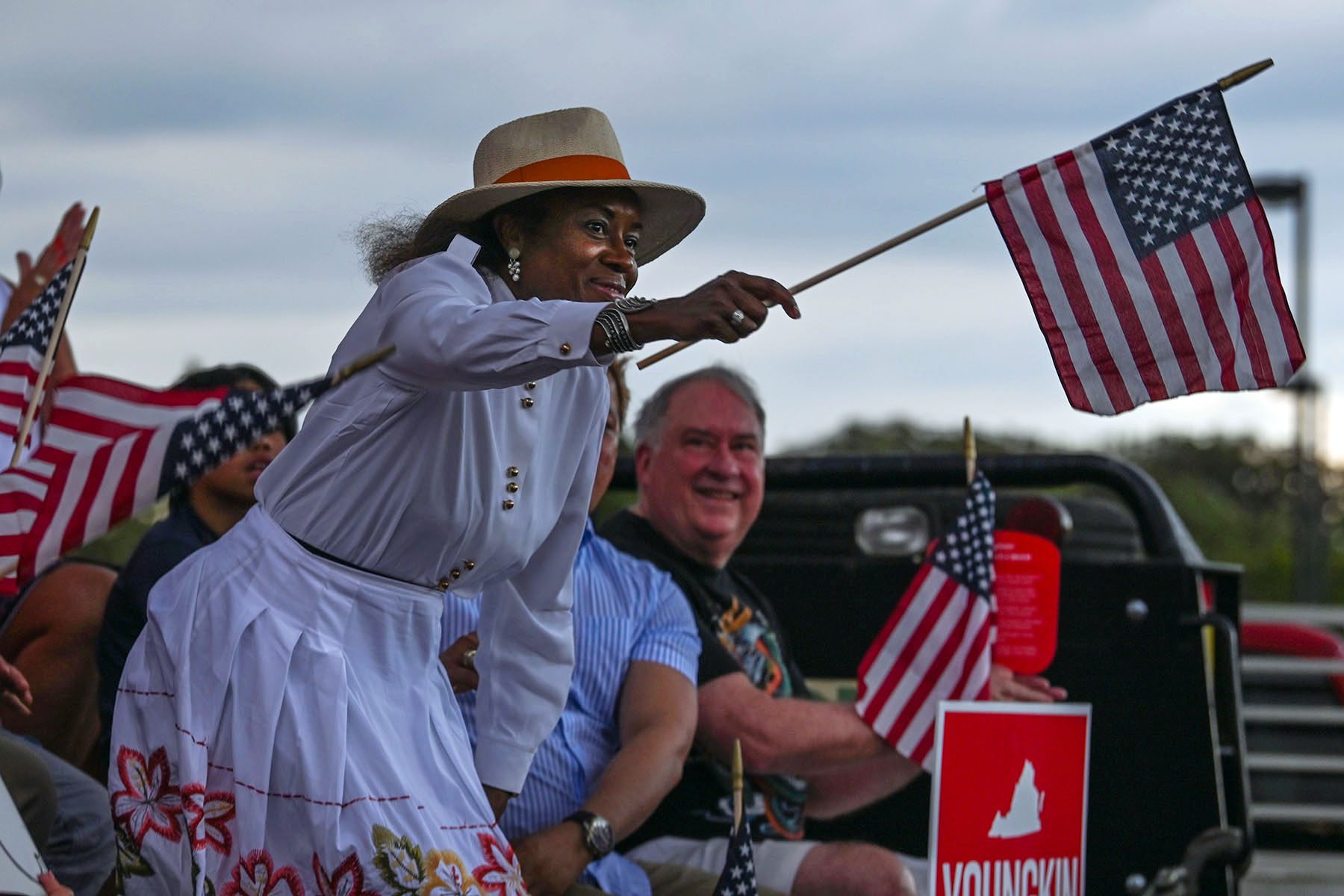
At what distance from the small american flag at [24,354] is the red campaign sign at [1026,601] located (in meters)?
2.51

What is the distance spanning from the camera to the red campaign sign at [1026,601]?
4793 millimetres

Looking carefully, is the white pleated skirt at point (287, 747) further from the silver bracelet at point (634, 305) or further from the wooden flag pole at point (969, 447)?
the wooden flag pole at point (969, 447)

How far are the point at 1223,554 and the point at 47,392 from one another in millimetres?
32559

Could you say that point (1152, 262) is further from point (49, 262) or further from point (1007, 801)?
point (49, 262)

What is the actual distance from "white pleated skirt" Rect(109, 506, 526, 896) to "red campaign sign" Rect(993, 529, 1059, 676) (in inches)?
84.1

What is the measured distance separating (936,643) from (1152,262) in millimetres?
1237

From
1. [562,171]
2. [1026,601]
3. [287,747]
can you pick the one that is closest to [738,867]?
[287,747]

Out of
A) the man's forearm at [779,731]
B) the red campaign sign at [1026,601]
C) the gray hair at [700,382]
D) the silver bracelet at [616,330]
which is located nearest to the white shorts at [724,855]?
the man's forearm at [779,731]

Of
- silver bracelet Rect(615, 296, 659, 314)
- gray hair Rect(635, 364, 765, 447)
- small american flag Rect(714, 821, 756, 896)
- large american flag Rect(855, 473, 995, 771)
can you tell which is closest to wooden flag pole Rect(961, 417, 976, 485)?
large american flag Rect(855, 473, 995, 771)

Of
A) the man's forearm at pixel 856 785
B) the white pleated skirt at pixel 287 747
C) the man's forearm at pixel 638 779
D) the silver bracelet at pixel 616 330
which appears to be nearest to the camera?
the silver bracelet at pixel 616 330

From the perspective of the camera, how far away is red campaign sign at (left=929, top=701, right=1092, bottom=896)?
432 centimetres

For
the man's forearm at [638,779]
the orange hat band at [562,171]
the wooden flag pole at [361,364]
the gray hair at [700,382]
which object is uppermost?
the orange hat band at [562,171]

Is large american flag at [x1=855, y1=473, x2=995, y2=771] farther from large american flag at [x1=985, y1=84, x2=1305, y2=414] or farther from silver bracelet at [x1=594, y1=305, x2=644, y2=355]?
silver bracelet at [x1=594, y1=305, x2=644, y2=355]

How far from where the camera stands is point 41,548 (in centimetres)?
299
